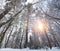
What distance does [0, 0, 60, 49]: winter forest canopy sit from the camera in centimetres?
160

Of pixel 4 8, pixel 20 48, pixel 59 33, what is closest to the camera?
pixel 20 48

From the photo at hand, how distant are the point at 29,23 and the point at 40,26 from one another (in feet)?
0.45

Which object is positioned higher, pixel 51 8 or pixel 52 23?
pixel 51 8

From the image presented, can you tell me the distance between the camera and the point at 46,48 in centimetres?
158

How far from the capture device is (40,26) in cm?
172

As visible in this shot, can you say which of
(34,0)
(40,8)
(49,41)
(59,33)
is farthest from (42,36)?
(34,0)

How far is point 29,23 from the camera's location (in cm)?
171

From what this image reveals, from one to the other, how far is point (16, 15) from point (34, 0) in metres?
0.33

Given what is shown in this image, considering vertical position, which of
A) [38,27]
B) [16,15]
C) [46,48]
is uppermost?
[16,15]

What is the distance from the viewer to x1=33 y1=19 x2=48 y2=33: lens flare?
1689mm

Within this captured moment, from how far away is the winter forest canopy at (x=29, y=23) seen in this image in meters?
1.60

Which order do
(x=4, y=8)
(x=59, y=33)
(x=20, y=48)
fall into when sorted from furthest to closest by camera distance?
(x=4, y=8) < (x=59, y=33) < (x=20, y=48)

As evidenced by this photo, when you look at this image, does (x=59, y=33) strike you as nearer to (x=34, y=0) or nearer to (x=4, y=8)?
(x=34, y=0)

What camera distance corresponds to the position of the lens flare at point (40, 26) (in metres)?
1.69
